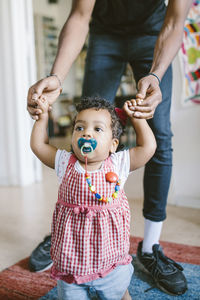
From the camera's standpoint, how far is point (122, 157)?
906mm

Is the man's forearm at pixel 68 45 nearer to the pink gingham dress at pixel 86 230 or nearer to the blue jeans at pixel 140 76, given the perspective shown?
the blue jeans at pixel 140 76

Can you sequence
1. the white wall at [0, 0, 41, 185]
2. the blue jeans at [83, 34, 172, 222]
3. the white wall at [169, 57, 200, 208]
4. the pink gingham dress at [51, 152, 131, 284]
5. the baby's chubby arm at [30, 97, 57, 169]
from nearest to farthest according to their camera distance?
the pink gingham dress at [51, 152, 131, 284], the baby's chubby arm at [30, 97, 57, 169], the blue jeans at [83, 34, 172, 222], the white wall at [169, 57, 200, 208], the white wall at [0, 0, 41, 185]

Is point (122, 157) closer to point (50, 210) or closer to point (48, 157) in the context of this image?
point (48, 157)

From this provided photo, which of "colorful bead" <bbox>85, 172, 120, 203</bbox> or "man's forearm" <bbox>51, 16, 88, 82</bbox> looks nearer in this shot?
"colorful bead" <bbox>85, 172, 120, 203</bbox>

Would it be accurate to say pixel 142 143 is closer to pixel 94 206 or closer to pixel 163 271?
pixel 94 206

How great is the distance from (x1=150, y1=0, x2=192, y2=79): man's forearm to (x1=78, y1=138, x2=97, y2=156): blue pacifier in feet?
1.06

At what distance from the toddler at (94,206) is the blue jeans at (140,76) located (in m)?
0.26

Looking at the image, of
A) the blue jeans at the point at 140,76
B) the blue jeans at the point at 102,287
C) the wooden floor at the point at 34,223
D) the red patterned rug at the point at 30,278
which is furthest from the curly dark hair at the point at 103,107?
the wooden floor at the point at 34,223

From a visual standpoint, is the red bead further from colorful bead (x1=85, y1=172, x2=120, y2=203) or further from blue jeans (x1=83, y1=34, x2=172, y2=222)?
blue jeans (x1=83, y1=34, x2=172, y2=222)

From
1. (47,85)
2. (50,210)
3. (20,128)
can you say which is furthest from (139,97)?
(20,128)

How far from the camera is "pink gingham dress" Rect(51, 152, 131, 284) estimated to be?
2.67 ft

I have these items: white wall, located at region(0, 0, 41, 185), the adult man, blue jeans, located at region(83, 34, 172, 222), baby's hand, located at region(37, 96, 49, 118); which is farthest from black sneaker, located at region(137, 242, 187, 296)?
white wall, located at region(0, 0, 41, 185)

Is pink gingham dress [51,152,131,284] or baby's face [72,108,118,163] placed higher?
baby's face [72,108,118,163]

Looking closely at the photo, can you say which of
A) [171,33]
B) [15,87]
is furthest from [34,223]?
[15,87]
